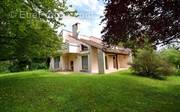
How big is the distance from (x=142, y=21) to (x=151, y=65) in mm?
20079

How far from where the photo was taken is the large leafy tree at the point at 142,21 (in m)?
10.4

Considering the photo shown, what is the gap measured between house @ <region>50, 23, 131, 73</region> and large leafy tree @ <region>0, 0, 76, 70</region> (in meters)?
14.9

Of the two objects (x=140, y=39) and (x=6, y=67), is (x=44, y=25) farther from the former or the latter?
(x=6, y=67)

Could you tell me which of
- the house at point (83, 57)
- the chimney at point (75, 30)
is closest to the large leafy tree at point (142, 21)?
the house at point (83, 57)

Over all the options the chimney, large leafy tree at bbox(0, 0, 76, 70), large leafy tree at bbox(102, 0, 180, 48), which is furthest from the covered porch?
large leafy tree at bbox(102, 0, 180, 48)

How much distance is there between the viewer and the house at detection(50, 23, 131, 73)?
123 ft

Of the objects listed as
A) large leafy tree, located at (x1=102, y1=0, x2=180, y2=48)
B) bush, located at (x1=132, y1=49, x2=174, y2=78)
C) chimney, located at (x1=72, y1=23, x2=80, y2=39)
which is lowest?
bush, located at (x1=132, y1=49, x2=174, y2=78)

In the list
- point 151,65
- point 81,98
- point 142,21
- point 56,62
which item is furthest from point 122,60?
point 142,21

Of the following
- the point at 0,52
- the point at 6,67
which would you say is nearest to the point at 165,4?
the point at 0,52

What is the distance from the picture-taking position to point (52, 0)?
1880 centimetres

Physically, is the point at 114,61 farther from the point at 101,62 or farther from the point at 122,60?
the point at 101,62

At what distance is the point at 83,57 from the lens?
3941 cm

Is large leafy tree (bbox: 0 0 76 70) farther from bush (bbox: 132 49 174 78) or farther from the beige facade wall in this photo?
the beige facade wall

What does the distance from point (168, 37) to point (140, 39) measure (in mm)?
1538
